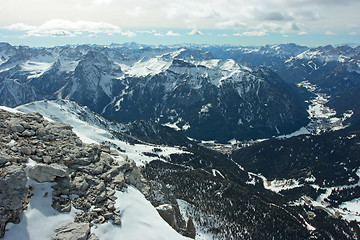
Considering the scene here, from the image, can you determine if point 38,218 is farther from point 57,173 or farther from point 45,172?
point 57,173

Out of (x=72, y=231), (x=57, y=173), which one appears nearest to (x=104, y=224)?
(x=72, y=231)

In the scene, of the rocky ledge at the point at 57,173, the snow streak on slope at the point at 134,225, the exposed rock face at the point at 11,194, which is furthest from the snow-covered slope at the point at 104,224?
the exposed rock face at the point at 11,194

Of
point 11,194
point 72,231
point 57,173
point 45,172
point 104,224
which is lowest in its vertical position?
point 104,224

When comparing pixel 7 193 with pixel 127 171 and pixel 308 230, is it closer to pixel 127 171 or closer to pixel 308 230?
pixel 127 171

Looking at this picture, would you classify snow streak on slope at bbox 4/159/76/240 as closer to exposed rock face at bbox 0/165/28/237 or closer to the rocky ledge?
the rocky ledge

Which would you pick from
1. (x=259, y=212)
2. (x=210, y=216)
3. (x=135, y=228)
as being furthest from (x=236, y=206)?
(x=135, y=228)

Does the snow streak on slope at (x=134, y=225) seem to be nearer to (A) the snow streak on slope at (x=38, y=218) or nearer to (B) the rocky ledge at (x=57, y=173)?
(B) the rocky ledge at (x=57, y=173)

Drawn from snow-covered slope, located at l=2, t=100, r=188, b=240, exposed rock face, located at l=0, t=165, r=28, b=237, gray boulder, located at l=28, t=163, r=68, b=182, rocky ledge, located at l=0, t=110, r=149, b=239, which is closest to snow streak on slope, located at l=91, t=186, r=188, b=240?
snow-covered slope, located at l=2, t=100, r=188, b=240
